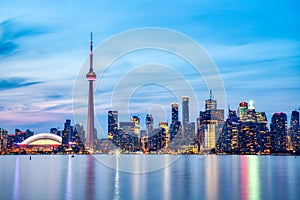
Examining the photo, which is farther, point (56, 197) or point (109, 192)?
point (109, 192)

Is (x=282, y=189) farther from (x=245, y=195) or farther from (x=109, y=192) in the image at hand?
(x=109, y=192)

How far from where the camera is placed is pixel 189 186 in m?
61.8

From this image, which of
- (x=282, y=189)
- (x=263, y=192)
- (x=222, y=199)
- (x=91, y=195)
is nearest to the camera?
(x=222, y=199)

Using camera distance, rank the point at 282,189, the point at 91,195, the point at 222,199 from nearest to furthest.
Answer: the point at 222,199 → the point at 91,195 → the point at 282,189

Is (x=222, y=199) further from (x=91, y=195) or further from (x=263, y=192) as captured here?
(x=91, y=195)

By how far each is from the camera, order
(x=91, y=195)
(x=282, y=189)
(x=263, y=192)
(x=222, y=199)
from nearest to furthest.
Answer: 1. (x=222, y=199)
2. (x=91, y=195)
3. (x=263, y=192)
4. (x=282, y=189)

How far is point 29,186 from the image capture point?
62625mm

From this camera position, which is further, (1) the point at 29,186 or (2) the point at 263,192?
(1) the point at 29,186

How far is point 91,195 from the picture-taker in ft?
171

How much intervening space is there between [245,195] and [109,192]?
15.8m

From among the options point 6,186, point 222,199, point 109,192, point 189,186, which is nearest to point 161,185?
point 189,186

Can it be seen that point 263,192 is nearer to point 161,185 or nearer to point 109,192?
point 161,185

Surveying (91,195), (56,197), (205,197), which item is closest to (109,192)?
(91,195)

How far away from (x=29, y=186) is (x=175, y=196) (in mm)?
22697
